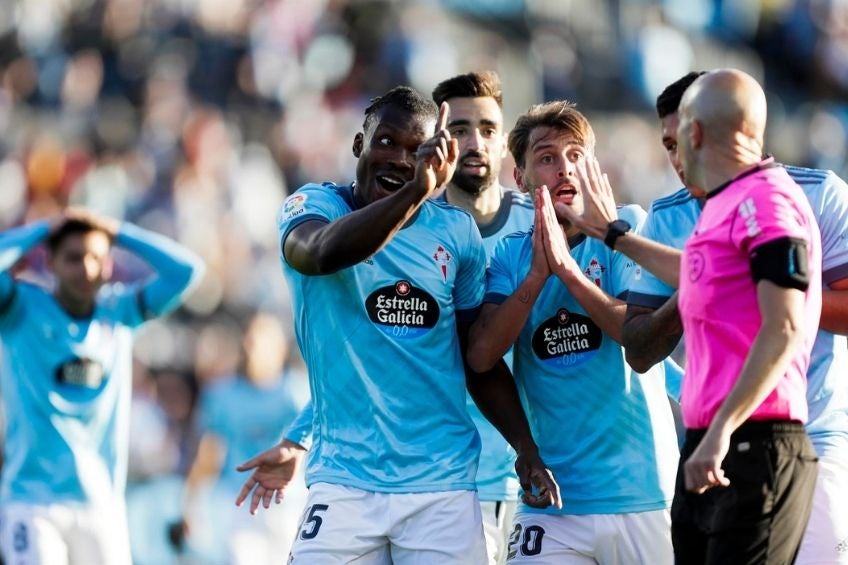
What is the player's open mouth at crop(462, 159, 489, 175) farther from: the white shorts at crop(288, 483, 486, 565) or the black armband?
the black armband

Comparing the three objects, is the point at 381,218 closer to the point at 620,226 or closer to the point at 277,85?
the point at 620,226

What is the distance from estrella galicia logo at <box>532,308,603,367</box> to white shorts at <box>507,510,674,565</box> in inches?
25.8

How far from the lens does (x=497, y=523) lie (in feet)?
24.5

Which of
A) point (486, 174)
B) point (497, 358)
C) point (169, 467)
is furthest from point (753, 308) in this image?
point (169, 467)

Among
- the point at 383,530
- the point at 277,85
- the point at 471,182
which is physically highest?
the point at 277,85

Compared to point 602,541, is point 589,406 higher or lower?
higher

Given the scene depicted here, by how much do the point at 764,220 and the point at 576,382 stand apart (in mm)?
1801

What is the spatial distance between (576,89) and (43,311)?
1164 centimetres

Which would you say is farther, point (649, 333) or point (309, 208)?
point (309, 208)

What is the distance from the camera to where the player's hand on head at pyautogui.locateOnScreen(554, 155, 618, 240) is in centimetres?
589

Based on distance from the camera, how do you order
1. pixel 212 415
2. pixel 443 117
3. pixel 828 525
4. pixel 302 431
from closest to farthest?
pixel 828 525
pixel 443 117
pixel 302 431
pixel 212 415

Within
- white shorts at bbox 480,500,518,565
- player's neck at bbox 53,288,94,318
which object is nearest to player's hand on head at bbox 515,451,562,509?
white shorts at bbox 480,500,518,565

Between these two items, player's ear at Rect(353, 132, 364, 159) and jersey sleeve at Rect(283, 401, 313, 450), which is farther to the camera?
jersey sleeve at Rect(283, 401, 313, 450)

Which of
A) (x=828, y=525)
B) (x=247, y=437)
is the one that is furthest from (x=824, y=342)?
(x=247, y=437)
